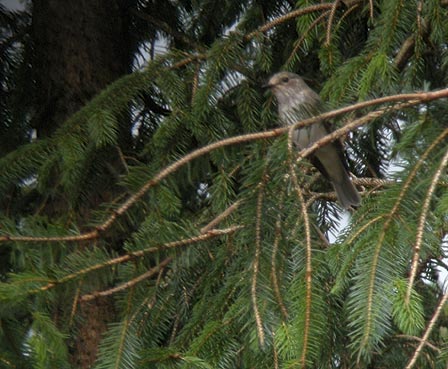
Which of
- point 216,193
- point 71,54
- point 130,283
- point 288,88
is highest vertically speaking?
point 71,54

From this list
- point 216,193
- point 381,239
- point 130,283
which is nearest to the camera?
point 381,239

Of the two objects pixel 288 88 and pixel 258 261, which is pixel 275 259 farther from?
pixel 288 88

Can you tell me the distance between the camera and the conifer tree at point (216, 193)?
2.23 metres

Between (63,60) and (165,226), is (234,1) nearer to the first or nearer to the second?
(63,60)

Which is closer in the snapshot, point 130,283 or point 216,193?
point 130,283

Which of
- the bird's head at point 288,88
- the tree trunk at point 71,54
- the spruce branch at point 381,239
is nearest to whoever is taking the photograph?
the spruce branch at point 381,239

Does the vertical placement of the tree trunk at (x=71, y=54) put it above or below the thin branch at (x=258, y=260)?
above

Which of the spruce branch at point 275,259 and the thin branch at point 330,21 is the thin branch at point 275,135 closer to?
the spruce branch at point 275,259

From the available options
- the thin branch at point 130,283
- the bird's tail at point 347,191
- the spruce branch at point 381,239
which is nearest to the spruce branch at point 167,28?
the bird's tail at point 347,191

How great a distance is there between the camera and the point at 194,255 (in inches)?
95.6

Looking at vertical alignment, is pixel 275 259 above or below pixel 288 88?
below

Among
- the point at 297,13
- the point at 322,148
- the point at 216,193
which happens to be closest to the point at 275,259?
the point at 216,193

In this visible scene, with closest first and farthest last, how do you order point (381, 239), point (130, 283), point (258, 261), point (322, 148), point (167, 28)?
1. point (381, 239)
2. point (258, 261)
3. point (130, 283)
4. point (322, 148)
5. point (167, 28)

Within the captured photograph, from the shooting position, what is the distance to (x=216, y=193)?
290cm
